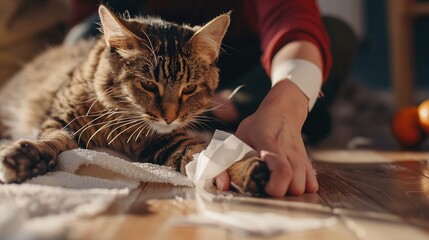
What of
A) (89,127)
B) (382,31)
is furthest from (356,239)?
(382,31)

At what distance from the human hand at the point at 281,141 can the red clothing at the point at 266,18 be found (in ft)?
0.77

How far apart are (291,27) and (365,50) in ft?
7.58

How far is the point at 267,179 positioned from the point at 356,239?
30cm

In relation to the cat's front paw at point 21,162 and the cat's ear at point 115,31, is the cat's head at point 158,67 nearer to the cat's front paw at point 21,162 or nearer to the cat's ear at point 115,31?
the cat's ear at point 115,31

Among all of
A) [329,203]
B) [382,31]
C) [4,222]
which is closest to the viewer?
[4,222]

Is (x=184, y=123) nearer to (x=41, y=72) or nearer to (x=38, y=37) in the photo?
(x=41, y=72)

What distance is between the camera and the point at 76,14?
2.29 meters

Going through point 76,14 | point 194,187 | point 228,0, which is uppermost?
point 228,0

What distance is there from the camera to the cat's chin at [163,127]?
4.39ft

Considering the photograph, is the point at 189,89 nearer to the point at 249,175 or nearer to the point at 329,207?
the point at 249,175

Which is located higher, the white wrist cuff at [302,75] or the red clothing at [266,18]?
the red clothing at [266,18]

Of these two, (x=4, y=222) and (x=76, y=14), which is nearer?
(x=4, y=222)

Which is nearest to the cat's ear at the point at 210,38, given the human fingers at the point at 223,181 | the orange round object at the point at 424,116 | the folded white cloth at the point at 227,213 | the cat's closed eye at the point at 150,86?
the cat's closed eye at the point at 150,86

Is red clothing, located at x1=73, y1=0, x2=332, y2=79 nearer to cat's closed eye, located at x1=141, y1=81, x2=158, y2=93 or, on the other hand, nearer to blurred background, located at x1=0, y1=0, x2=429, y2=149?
cat's closed eye, located at x1=141, y1=81, x2=158, y2=93
